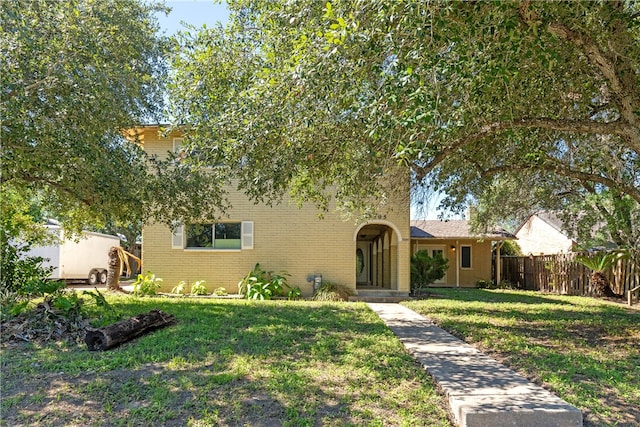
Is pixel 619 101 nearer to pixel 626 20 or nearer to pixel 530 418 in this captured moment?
pixel 626 20

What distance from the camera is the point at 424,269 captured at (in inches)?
690

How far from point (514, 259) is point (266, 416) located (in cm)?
2193

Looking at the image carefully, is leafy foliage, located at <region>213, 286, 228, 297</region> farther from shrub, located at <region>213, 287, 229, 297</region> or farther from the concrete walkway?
the concrete walkway

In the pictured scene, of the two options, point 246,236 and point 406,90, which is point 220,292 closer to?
point 246,236

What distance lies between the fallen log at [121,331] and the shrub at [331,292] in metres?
Answer: 6.04

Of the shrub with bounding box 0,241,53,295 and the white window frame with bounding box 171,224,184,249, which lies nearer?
the shrub with bounding box 0,241,53,295

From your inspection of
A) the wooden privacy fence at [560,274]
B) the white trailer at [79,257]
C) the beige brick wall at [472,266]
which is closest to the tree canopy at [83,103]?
the white trailer at [79,257]

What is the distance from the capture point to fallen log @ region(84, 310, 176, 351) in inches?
249

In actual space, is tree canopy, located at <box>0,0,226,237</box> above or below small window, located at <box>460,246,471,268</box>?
above

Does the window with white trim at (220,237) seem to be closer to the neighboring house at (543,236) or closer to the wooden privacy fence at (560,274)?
the wooden privacy fence at (560,274)

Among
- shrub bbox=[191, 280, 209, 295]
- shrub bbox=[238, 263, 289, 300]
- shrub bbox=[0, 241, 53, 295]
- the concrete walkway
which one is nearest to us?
the concrete walkway

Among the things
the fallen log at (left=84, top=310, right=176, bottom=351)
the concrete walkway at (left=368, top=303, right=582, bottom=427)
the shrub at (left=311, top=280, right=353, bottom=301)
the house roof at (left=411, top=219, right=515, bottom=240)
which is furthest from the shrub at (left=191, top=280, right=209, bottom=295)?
the house roof at (left=411, top=219, right=515, bottom=240)

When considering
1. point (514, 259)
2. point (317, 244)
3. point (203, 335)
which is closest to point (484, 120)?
point (203, 335)

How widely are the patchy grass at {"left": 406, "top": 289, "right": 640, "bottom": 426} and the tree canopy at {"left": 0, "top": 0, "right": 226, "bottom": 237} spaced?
21.6 feet
